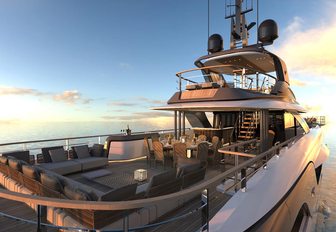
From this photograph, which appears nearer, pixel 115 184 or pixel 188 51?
pixel 115 184

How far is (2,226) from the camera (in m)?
3.22

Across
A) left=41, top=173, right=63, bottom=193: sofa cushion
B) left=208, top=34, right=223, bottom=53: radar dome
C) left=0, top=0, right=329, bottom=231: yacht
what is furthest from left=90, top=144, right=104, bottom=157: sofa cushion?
left=208, top=34, right=223, bottom=53: radar dome

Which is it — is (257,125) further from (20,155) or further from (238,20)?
(20,155)

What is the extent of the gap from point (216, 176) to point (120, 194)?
1455 millimetres

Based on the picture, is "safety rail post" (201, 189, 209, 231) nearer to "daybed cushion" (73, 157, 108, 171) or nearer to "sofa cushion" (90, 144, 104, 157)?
"daybed cushion" (73, 157, 108, 171)

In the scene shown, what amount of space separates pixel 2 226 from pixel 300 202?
6.40m

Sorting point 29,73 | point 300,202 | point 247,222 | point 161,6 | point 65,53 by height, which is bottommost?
point 300,202

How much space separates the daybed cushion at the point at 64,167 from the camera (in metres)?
5.90

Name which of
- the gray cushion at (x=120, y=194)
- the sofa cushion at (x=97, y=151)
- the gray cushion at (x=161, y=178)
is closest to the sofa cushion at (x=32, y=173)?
the gray cushion at (x=120, y=194)

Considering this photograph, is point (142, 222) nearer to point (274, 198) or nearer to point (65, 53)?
point (274, 198)

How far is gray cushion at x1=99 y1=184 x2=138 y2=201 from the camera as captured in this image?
8.58 ft

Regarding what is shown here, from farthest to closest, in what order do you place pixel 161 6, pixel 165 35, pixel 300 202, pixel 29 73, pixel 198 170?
pixel 165 35, pixel 161 6, pixel 29 73, pixel 300 202, pixel 198 170

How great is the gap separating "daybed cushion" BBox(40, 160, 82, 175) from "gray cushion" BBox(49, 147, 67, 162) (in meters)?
0.35

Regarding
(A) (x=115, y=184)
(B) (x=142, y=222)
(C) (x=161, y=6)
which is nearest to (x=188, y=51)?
(C) (x=161, y=6)
